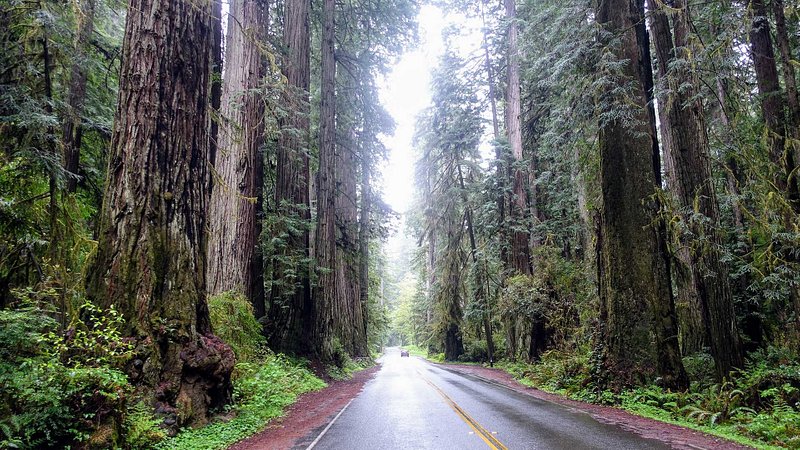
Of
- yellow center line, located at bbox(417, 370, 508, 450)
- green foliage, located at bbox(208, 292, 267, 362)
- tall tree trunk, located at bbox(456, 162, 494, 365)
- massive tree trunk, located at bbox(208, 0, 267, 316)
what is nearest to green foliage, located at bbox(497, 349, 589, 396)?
yellow center line, located at bbox(417, 370, 508, 450)

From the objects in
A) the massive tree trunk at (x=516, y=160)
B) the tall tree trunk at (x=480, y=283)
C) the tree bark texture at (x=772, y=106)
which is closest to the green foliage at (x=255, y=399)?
the tree bark texture at (x=772, y=106)

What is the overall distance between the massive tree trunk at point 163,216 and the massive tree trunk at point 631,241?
8814 mm

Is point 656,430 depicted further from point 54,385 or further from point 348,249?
point 348,249

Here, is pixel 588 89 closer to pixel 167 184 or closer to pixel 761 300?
pixel 761 300

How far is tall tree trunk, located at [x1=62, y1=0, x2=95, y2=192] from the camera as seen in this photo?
830 centimetres

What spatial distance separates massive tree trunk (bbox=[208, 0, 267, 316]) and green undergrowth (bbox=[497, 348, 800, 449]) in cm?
927

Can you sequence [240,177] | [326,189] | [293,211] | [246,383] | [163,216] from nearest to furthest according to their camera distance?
1. [163,216]
2. [246,383]
3. [240,177]
4. [293,211]
5. [326,189]

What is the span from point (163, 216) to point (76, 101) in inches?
222

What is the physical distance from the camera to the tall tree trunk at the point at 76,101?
8.30 metres

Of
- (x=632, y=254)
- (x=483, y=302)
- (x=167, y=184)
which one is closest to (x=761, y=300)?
(x=632, y=254)

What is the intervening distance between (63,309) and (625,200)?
11534 mm

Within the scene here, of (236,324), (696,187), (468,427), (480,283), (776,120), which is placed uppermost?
(776,120)

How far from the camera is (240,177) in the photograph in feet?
41.8

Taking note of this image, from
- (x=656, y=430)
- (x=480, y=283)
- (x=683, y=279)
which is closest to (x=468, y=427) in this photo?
(x=656, y=430)
